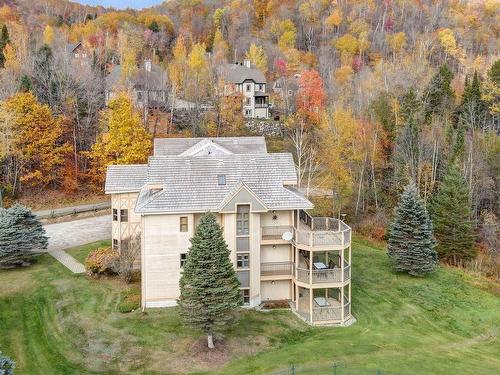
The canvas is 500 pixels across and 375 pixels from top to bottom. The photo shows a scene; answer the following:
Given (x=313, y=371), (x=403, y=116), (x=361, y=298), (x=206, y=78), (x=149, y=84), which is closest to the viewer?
(x=313, y=371)

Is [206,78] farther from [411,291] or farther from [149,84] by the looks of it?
[411,291]

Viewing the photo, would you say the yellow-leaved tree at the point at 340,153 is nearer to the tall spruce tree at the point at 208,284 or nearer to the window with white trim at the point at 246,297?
the window with white trim at the point at 246,297

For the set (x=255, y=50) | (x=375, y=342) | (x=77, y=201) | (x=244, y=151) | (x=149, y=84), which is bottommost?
(x=375, y=342)

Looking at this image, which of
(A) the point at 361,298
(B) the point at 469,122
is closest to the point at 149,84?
(B) the point at 469,122

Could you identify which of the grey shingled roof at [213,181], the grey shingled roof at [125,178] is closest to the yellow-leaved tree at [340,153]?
the grey shingled roof at [213,181]

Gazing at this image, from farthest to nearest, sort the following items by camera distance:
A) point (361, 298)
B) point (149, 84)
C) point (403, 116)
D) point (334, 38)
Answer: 1. point (334, 38)
2. point (149, 84)
3. point (403, 116)
4. point (361, 298)

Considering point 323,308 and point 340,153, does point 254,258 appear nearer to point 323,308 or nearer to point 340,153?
point 323,308

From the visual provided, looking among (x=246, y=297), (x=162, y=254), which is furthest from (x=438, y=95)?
(x=162, y=254)
